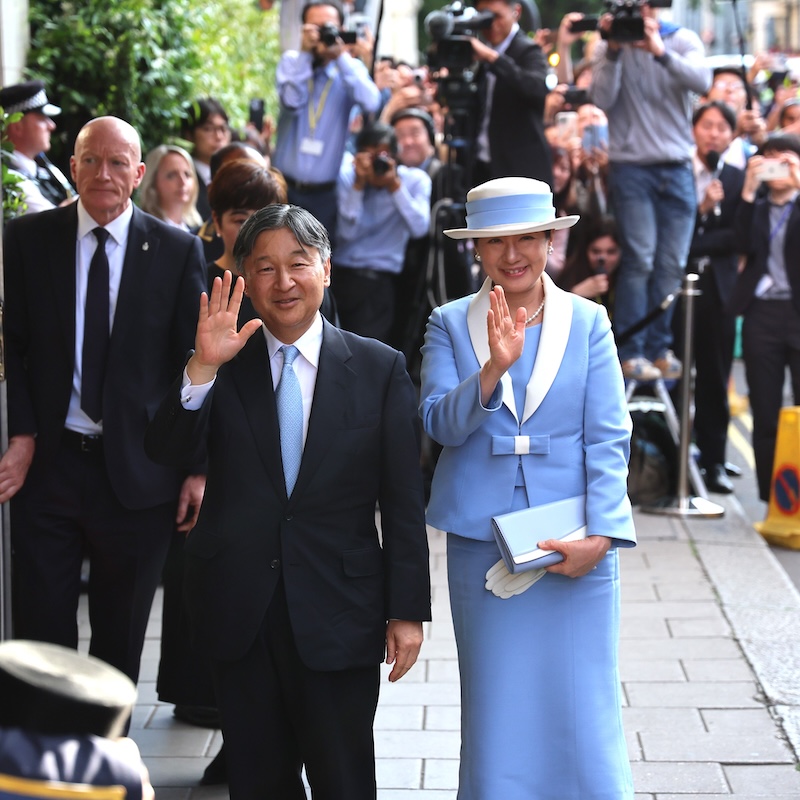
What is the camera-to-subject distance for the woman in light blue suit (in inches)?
147

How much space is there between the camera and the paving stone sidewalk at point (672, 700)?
4.73 metres

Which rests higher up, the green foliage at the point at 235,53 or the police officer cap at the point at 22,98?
the green foliage at the point at 235,53

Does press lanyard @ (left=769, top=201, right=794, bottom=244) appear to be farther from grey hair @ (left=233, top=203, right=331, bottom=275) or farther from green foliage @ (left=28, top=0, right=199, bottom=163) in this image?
grey hair @ (left=233, top=203, right=331, bottom=275)

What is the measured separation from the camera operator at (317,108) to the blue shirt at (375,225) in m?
0.12

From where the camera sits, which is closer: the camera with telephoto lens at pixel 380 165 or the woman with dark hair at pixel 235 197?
the woman with dark hair at pixel 235 197

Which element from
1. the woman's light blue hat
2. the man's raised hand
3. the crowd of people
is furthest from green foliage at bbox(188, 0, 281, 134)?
the man's raised hand

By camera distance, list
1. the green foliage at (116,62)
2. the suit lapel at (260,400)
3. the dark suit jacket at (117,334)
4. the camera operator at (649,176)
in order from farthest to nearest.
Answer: the camera operator at (649,176) < the green foliage at (116,62) < the dark suit jacket at (117,334) < the suit lapel at (260,400)

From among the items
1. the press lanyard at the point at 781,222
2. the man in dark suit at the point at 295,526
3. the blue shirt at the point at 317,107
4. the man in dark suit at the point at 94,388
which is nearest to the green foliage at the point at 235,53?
the blue shirt at the point at 317,107

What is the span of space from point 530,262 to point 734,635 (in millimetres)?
3056

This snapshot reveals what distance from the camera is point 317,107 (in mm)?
8492

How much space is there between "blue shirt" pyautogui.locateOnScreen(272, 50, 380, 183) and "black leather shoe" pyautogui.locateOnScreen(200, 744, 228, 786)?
4.58 meters

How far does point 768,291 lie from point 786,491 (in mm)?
1277

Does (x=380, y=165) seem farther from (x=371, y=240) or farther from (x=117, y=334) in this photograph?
(x=117, y=334)

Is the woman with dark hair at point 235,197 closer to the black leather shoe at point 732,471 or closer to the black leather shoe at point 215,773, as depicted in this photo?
the black leather shoe at point 215,773
